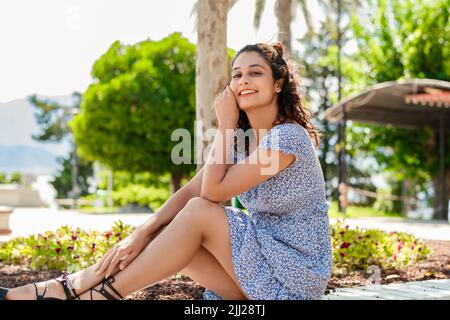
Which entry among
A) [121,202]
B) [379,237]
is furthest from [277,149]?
[121,202]

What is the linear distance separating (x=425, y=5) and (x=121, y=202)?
15.6 meters

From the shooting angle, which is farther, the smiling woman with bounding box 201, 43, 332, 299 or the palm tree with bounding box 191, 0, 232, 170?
the palm tree with bounding box 191, 0, 232, 170

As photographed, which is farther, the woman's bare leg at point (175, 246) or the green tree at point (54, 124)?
the green tree at point (54, 124)

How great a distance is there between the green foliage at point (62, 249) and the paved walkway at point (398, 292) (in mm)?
2495

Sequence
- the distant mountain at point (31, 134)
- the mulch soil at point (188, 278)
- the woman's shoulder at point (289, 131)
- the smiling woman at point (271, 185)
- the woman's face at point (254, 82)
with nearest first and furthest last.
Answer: the smiling woman at point (271, 185) < the woman's shoulder at point (289, 131) < the woman's face at point (254, 82) < the mulch soil at point (188, 278) < the distant mountain at point (31, 134)

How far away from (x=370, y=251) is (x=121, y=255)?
12.3 feet

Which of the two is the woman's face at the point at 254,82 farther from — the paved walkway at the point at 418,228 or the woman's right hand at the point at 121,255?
the paved walkway at the point at 418,228

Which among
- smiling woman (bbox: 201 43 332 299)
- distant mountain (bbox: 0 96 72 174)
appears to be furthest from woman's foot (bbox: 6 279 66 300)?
distant mountain (bbox: 0 96 72 174)

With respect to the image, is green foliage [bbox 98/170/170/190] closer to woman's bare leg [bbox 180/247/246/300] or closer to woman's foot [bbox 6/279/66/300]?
woman's bare leg [bbox 180/247/246/300]

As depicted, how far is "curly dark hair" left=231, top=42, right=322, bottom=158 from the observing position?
3.78m

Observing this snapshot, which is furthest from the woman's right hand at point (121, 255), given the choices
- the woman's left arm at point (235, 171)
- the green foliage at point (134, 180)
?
the green foliage at point (134, 180)

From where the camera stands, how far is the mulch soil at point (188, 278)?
4.79 metres

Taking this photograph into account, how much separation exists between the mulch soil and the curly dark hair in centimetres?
163

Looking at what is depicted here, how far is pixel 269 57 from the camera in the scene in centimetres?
379
